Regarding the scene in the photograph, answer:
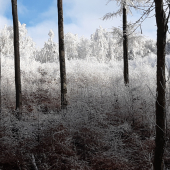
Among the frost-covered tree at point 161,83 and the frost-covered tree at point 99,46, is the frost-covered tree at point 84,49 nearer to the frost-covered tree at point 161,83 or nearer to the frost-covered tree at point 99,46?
the frost-covered tree at point 99,46

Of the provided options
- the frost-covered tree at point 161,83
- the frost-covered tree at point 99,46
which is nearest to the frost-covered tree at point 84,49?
the frost-covered tree at point 99,46

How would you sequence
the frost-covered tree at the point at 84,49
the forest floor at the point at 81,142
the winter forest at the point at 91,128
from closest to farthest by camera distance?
the winter forest at the point at 91,128 < the forest floor at the point at 81,142 < the frost-covered tree at the point at 84,49

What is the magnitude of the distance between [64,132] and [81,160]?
4.65 ft

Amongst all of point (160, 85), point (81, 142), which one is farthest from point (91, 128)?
point (160, 85)

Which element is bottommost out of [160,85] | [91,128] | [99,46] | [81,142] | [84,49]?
[81,142]

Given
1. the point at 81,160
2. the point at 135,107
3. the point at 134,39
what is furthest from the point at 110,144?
the point at 134,39

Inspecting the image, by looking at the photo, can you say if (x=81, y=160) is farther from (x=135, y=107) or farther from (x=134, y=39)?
(x=134, y=39)

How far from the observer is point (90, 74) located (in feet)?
46.1

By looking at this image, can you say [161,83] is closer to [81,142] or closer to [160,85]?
[160,85]

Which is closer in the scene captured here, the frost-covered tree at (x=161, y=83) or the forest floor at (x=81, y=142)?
the frost-covered tree at (x=161, y=83)

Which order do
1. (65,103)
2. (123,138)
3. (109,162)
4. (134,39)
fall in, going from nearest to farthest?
(109,162)
(123,138)
(65,103)
(134,39)

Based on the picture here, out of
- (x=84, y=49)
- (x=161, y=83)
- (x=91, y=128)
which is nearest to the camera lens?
(x=161, y=83)

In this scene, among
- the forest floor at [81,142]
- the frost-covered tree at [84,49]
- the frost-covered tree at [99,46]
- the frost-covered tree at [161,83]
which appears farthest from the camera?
the frost-covered tree at [84,49]

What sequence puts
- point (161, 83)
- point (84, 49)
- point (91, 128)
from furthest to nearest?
point (84, 49) → point (91, 128) → point (161, 83)
